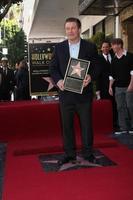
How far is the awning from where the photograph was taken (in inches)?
546

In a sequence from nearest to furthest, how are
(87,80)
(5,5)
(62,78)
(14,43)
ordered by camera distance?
1. (87,80)
2. (62,78)
3. (5,5)
4. (14,43)

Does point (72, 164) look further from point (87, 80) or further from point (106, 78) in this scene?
point (106, 78)

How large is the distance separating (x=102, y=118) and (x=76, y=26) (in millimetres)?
3081

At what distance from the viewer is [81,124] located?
731 centimetres

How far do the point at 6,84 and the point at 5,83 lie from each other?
0.25 ft

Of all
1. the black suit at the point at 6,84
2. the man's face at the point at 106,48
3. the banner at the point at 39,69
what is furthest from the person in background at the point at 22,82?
the man's face at the point at 106,48

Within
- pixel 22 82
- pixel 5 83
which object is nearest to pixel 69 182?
Answer: pixel 5 83

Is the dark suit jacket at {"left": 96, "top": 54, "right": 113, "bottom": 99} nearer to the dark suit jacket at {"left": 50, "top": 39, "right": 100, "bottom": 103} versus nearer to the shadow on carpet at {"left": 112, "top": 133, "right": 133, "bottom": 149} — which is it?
the shadow on carpet at {"left": 112, "top": 133, "right": 133, "bottom": 149}

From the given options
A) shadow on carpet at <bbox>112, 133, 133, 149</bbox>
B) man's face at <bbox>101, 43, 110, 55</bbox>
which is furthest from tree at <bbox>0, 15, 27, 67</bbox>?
shadow on carpet at <bbox>112, 133, 133, 149</bbox>

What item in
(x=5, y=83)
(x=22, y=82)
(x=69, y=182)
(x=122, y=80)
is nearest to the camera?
(x=69, y=182)

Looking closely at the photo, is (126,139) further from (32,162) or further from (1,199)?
(1,199)

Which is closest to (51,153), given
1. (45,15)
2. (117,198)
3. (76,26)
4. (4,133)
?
(4,133)

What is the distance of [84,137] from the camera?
23.9 ft

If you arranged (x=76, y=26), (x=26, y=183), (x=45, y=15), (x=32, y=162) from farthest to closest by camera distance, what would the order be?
(x=45, y=15), (x=32, y=162), (x=76, y=26), (x=26, y=183)
